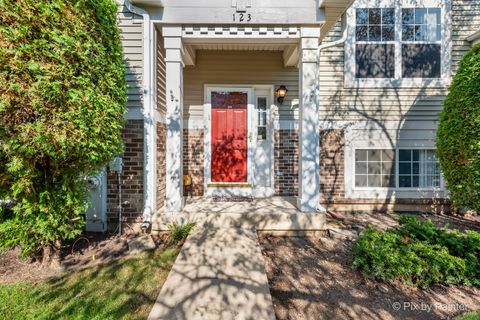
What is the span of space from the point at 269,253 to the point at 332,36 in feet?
14.9

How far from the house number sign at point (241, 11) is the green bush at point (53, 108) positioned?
1625 millimetres

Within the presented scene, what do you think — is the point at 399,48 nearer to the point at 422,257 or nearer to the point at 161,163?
the point at 422,257

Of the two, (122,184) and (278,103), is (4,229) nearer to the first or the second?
(122,184)

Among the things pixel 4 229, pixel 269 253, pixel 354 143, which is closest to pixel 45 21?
pixel 4 229

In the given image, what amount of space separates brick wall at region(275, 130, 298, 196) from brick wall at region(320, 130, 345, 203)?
596 millimetres

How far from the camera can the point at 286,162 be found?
5.29m

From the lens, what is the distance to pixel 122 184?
394cm

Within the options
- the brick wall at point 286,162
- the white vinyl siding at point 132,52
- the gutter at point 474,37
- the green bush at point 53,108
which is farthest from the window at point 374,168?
the green bush at point 53,108

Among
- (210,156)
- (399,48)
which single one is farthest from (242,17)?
(399,48)

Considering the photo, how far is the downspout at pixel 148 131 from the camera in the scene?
3.84 metres

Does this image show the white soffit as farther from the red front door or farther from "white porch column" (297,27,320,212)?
the red front door

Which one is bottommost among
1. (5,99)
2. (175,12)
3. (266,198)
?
(266,198)

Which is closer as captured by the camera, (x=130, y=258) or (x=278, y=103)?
(x=130, y=258)

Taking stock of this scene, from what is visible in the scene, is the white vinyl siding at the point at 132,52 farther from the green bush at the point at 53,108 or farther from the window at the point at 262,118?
the window at the point at 262,118
